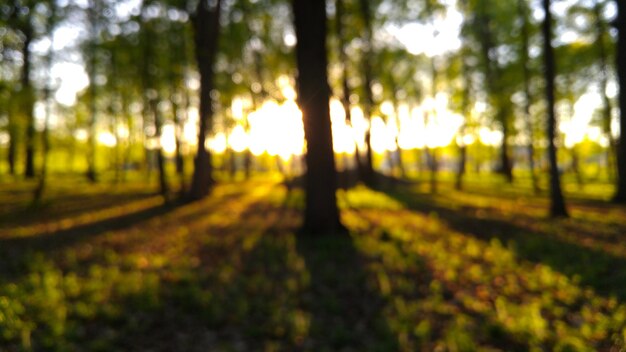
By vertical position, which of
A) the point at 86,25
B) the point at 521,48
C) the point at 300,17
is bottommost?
the point at 300,17

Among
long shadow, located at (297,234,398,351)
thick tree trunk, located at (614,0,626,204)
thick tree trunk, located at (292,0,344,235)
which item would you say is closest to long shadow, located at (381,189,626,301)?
long shadow, located at (297,234,398,351)

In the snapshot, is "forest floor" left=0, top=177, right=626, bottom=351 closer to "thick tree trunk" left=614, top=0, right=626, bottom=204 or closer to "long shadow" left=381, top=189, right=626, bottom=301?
"long shadow" left=381, top=189, right=626, bottom=301

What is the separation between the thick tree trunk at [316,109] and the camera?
978 cm

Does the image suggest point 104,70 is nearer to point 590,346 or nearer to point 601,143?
point 590,346

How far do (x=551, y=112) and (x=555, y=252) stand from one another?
5787 mm

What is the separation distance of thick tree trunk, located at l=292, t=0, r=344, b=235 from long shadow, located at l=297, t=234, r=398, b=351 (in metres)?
1.00

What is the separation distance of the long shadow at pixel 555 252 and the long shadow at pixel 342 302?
3162mm

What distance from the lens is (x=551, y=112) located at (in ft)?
42.7

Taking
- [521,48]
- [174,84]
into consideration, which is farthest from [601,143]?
[174,84]

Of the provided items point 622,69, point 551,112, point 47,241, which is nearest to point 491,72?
point 622,69

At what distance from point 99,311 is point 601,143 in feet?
132

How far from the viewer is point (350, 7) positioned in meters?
16.9

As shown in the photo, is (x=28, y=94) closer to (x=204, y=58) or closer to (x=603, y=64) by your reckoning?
(x=204, y=58)

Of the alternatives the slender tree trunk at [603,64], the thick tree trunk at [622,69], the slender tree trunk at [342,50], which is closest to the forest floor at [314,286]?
the thick tree trunk at [622,69]
